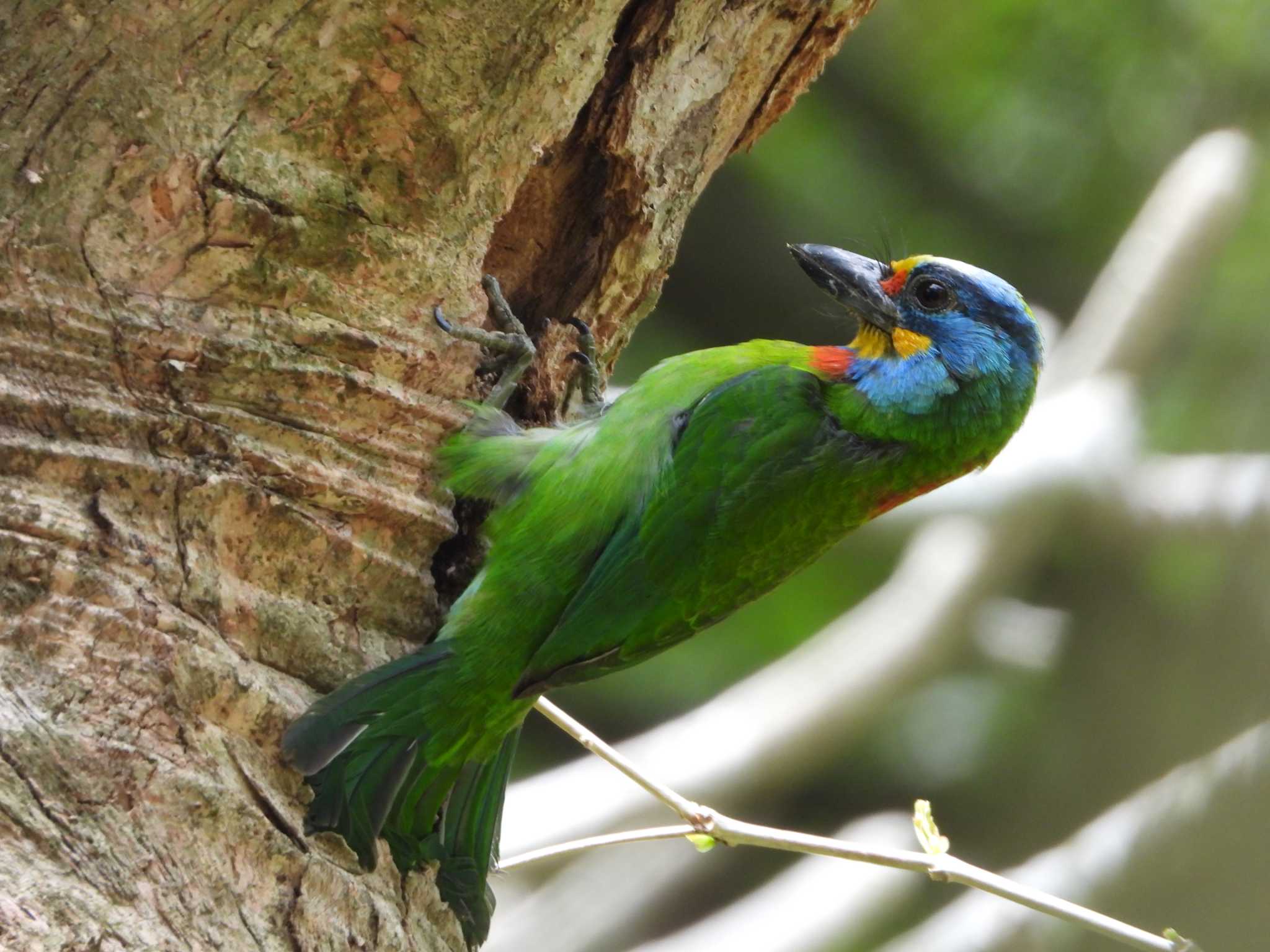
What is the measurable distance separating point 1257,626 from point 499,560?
4.93 metres

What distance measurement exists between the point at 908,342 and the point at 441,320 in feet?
3.59

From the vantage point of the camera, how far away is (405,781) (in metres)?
2.45

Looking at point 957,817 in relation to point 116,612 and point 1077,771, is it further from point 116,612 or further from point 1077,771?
point 116,612

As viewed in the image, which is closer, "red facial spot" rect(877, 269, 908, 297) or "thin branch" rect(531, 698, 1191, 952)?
"thin branch" rect(531, 698, 1191, 952)

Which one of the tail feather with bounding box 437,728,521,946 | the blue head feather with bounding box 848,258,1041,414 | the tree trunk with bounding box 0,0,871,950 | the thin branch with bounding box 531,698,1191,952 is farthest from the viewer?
the blue head feather with bounding box 848,258,1041,414

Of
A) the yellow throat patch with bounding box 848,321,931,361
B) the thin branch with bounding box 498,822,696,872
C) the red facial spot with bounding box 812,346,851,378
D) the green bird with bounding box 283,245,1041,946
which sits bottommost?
the thin branch with bounding box 498,822,696,872

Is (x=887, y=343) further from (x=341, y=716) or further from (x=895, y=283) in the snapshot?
(x=341, y=716)

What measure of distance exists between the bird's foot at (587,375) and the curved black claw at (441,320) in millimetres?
470

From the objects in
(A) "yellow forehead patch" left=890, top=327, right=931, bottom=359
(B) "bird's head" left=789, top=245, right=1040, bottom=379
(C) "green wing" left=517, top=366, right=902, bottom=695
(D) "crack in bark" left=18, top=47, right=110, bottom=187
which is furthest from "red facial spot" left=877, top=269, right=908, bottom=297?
(D) "crack in bark" left=18, top=47, right=110, bottom=187

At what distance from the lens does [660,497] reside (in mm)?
2773

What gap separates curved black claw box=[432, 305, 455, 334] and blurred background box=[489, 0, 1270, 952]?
3208mm

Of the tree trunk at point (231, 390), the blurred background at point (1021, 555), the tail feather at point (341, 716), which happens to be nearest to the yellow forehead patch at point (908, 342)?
the tree trunk at point (231, 390)

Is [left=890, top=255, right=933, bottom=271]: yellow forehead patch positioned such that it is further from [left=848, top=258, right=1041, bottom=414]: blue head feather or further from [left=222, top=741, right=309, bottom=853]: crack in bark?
[left=222, top=741, right=309, bottom=853]: crack in bark

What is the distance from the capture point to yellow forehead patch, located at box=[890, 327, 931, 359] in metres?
2.96
